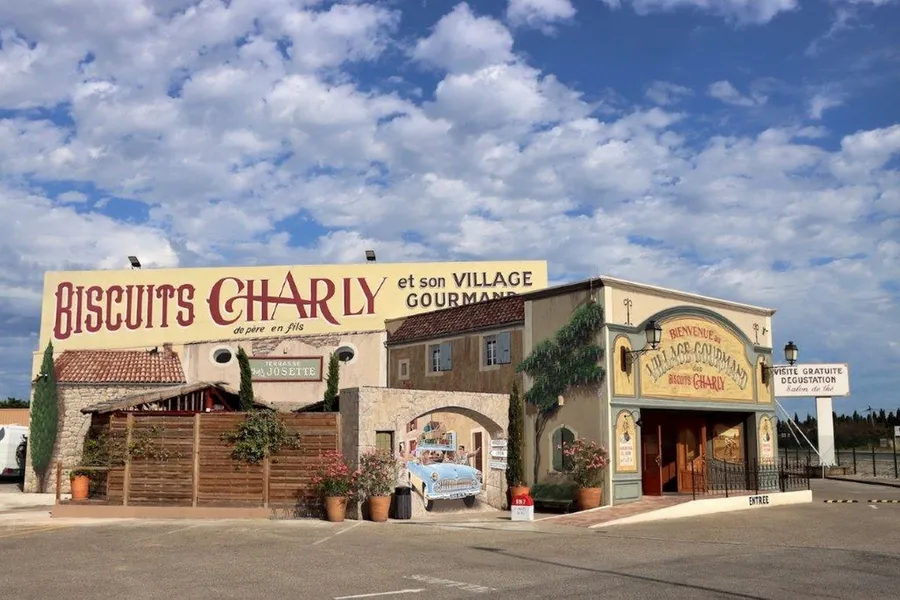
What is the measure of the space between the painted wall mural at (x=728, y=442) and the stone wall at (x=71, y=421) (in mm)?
18900

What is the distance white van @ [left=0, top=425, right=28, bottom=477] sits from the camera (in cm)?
3525

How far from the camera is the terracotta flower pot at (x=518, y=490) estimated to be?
21.7 meters

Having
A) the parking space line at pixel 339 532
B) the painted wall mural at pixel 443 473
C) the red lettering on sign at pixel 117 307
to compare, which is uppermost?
the red lettering on sign at pixel 117 307

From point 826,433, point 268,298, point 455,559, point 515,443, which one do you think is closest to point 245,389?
point 515,443

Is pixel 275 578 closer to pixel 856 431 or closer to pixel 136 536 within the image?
pixel 136 536

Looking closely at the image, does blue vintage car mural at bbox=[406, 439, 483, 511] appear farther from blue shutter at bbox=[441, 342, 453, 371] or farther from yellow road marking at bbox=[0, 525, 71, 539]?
yellow road marking at bbox=[0, 525, 71, 539]

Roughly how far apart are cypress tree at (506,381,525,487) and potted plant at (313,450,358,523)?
519 centimetres

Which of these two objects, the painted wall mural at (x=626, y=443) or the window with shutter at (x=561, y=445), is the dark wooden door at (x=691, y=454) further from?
the window with shutter at (x=561, y=445)

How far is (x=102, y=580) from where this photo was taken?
1128 cm

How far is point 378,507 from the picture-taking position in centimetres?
1986

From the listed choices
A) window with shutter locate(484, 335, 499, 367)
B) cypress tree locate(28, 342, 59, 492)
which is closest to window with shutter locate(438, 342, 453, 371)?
window with shutter locate(484, 335, 499, 367)

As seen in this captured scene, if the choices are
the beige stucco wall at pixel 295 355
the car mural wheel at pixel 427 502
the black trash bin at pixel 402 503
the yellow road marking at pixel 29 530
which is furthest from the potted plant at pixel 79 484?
the beige stucco wall at pixel 295 355

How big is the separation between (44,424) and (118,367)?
3.03 metres

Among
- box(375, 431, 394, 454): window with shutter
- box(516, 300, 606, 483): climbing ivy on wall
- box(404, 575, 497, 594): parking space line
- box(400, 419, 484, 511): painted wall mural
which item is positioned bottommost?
box(404, 575, 497, 594): parking space line
